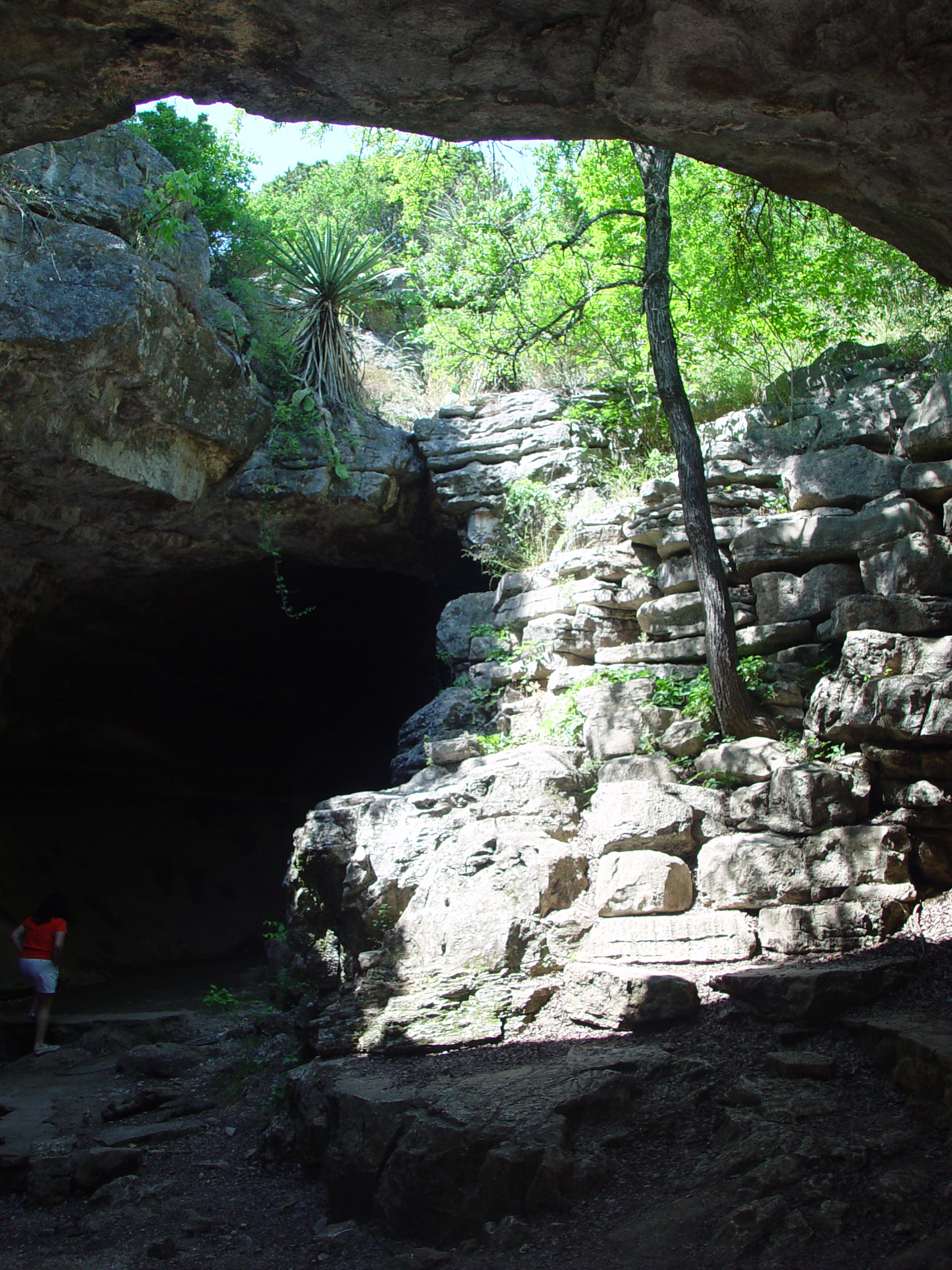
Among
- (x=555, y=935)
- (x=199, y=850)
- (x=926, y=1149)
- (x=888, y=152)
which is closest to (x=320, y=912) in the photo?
(x=555, y=935)

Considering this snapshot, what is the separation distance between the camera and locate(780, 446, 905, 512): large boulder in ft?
23.8

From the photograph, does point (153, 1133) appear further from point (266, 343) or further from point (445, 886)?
point (266, 343)

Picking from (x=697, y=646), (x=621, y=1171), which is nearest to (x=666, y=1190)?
(x=621, y=1171)

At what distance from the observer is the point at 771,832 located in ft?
19.6

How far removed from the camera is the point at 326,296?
10953mm

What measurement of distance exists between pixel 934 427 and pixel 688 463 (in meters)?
1.78

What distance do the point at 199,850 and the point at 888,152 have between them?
13.5 meters

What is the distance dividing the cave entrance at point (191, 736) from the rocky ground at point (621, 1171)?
22.3 feet

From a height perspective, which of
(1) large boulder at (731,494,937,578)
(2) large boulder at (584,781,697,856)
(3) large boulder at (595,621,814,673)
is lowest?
(2) large boulder at (584,781,697,856)

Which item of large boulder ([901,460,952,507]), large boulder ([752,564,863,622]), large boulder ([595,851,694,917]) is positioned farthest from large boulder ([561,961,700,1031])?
large boulder ([901,460,952,507])

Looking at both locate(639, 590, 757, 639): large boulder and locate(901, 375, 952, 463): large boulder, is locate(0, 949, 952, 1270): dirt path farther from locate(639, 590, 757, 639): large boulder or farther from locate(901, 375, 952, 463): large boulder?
locate(901, 375, 952, 463): large boulder

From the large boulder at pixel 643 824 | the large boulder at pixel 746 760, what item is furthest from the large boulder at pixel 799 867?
the large boulder at pixel 746 760

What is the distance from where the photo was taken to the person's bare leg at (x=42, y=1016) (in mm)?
8109

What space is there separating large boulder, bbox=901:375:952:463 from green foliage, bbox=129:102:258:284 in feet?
25.4
